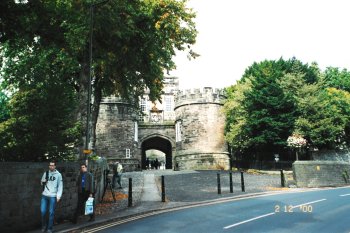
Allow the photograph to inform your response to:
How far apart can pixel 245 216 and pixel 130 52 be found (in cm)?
911

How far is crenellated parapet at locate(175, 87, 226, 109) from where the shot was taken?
36.2 m

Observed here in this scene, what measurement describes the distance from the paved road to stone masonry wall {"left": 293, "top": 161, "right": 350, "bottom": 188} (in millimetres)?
6895

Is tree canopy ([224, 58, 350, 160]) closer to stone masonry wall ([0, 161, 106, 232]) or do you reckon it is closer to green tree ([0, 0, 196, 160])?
green tree ([0, 0, 196, 160])

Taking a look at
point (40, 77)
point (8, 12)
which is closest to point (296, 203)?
point (8, 12)

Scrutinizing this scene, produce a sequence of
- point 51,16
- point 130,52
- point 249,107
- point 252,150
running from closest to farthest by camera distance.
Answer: point 51,16 < point 130,52 < point 249,107 < point 252,150

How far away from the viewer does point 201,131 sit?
115 feet

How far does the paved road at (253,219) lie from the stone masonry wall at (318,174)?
6895mm

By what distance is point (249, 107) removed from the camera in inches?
1242

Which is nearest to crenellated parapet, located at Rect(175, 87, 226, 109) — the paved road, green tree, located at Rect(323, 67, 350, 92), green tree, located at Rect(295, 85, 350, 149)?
green tree, located at Rect(295, 85, 350, 149)

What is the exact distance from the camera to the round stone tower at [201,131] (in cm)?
3441

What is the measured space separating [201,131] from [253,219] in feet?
86.8

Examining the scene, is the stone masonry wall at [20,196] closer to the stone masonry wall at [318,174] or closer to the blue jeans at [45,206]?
the blue jeans at [45,206]

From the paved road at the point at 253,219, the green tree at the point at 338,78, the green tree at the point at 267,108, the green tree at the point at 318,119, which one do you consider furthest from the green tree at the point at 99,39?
the green tree at the point at 338,78

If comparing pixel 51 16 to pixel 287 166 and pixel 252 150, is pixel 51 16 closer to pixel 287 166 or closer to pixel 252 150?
pixel 287 166
